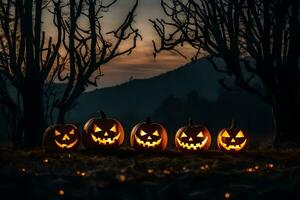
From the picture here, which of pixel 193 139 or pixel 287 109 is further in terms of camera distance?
pixel 287 109

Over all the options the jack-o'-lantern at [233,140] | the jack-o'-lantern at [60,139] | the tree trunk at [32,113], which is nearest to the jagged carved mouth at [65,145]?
the jack-o'-lantern at [60,139]

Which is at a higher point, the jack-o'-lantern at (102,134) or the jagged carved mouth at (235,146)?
the jack-o'-lantern at (102,134)

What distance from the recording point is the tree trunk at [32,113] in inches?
521

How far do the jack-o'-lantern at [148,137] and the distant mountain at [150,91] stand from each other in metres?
46.3

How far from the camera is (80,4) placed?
13719 millimetres

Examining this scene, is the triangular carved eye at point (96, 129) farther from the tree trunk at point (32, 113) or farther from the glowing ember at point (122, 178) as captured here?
the glowing ember at point (122, 178)

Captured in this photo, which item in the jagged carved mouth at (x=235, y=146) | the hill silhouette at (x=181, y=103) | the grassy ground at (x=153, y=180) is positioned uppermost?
the hill silhouette at (x=181, y=103)

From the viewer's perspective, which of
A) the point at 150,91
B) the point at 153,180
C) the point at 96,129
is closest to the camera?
the point at 153,180

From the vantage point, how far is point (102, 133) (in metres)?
11.5

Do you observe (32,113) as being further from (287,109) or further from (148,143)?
(287,109)

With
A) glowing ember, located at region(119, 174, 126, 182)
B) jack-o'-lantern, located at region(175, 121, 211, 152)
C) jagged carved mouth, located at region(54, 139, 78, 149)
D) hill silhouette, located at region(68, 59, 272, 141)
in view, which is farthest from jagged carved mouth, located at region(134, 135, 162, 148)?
hill silhouette, located at region(68, 59, 272, 141)

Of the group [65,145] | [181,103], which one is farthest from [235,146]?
[181,103]

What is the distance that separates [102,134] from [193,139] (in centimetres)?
179

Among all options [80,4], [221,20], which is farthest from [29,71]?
[221,20]
